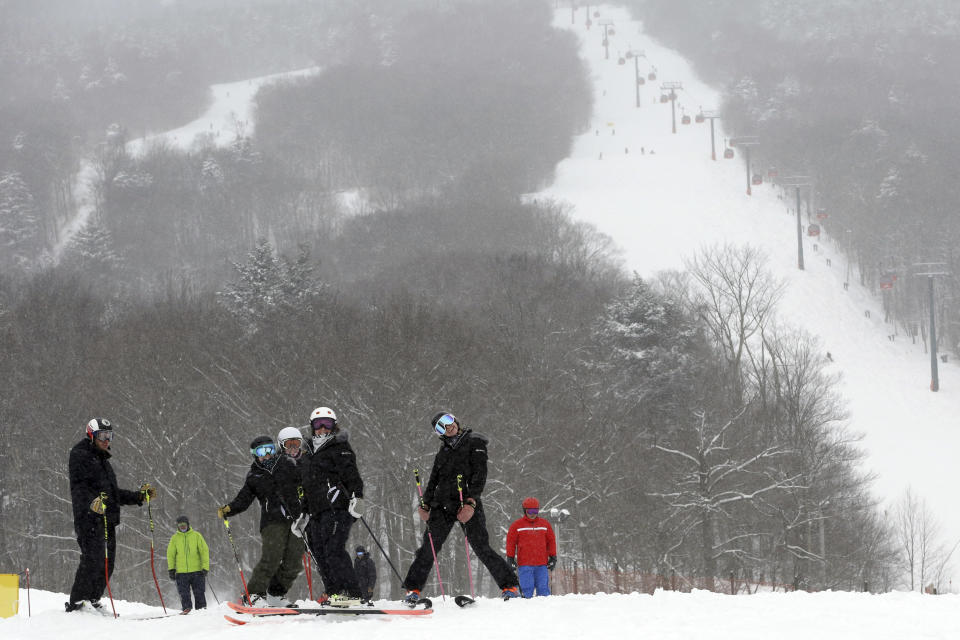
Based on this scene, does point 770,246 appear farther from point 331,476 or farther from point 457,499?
point 331,476

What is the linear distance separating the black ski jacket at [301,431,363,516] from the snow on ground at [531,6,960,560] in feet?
118

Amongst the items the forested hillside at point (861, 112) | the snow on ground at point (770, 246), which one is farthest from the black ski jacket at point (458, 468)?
the forested hillside at point (861, 112)

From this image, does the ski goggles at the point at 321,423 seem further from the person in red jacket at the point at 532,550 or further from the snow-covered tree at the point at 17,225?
the snow-covered tree at the point at 17,225

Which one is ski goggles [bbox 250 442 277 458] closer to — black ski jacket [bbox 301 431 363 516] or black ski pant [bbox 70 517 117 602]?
black ski jacket [bbox 301 431 363 516]

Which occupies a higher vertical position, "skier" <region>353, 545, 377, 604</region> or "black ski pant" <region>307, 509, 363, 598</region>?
"black ski pant" <region>307, 509, 363, 598</region>

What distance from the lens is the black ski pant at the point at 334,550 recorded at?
8.55 m

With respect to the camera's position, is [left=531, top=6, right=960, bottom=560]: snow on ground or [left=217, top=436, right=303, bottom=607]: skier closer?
[left=217, top=436, right=303, bottom=607]: skier

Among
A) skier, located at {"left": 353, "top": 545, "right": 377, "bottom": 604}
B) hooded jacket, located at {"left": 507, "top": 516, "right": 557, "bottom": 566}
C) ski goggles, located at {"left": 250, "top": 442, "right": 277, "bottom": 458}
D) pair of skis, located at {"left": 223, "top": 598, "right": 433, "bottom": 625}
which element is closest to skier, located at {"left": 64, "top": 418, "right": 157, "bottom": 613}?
ski goggles, located at {"left": 250, "top": 442, "right": 277, "bottom": 458}

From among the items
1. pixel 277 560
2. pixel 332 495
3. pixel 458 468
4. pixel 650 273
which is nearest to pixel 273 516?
pixel 277 560

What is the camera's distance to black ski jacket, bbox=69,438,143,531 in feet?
31.0

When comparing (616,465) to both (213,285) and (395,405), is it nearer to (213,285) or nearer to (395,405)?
(395,405)

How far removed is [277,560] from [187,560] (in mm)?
3308

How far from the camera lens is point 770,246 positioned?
234ft

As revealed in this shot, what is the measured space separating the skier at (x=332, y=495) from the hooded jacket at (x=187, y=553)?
3977 millimetres
